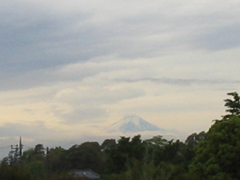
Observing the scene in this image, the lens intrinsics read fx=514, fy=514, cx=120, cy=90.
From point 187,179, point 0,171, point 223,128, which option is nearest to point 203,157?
point 223,128

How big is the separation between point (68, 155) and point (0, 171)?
59.1 m

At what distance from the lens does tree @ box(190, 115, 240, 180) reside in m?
31.4

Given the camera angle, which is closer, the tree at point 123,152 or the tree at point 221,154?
the tree at point 221,154

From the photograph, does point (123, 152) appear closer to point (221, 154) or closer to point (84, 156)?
point (221, 154)

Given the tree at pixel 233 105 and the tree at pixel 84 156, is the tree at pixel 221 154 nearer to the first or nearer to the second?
the tree at pixel 233 105

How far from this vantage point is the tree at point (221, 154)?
103ft

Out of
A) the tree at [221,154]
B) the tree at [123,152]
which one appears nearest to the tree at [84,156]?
the tree at [123,152]

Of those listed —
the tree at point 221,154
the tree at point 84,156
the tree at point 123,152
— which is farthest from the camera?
the tree at point 84,156

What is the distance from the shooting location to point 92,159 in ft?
293

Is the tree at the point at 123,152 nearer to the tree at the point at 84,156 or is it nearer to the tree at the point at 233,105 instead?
the tree at the point at 233,105

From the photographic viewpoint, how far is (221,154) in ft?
105

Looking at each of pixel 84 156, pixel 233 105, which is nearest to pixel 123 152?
pixel 233 105

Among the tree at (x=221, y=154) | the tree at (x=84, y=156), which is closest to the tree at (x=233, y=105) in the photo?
the tree at (x=221, y=154)

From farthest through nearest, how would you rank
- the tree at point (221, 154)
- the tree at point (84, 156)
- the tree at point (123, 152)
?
1. the tree at point (84, 156)
2. the tree at point (123, 152)
3. the tree at point (221, 154)
